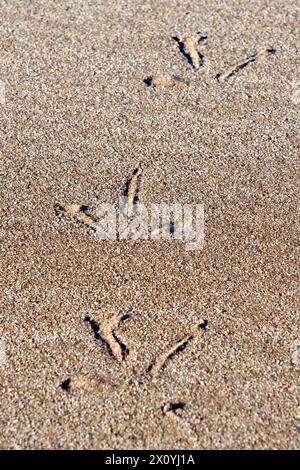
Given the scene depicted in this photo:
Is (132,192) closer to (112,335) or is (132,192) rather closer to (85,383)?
(112,335)

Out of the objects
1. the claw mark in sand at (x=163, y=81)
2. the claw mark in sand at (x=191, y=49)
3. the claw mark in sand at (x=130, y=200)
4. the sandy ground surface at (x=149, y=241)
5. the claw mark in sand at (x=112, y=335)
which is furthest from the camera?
the claw mark in sand at (x=191, y=49)

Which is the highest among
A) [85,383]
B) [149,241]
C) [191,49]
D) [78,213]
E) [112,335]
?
[191,49]

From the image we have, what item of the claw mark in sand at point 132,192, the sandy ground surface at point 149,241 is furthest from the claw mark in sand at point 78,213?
the claw mark in sand at point 132,192

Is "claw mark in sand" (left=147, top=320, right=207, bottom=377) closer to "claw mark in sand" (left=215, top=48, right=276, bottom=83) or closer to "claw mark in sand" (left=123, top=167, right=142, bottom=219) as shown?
"claw mark in sand" (left=123, top=167, right=142, bottom=219)

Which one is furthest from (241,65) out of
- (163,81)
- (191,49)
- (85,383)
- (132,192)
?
(85,383)

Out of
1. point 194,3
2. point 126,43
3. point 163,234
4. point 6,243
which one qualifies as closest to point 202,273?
point 163,234

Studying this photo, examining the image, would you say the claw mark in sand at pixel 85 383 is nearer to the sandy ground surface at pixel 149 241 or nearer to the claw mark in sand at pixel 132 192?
the sandy ground surface at pixel 149 241
